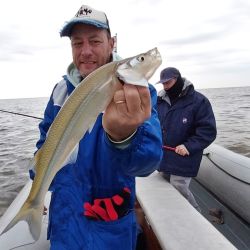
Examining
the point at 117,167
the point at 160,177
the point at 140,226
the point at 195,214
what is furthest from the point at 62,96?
the point at 160,177

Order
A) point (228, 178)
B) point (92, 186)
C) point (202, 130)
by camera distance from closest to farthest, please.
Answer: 1. point (92, 186)
2. point (202, 130)
3. point (228, 178)

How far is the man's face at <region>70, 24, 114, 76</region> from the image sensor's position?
247cm

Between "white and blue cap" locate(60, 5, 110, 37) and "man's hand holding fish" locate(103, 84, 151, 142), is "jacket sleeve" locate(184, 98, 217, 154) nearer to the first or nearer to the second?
"white and blue cap" locate(60, 5, 110, 37)

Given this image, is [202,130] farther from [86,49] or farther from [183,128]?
[86,49]

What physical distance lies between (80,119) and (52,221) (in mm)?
1125

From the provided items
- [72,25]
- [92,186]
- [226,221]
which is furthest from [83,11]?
[226,221]

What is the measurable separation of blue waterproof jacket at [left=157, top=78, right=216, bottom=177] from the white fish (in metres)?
3.41

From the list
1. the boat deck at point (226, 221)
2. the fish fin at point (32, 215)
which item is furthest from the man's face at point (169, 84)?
the fish fin at point (32, 215)

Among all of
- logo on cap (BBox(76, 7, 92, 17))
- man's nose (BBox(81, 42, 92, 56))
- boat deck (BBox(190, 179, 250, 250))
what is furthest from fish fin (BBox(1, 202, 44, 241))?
boat deck (BBox(190, 179, 250, 250))

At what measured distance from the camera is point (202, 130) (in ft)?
16.3

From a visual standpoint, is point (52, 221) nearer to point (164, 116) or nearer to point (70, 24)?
point (70, 24)

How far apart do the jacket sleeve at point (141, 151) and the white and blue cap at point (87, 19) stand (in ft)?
3.01

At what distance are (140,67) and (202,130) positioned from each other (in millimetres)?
3496

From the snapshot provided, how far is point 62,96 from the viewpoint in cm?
259
